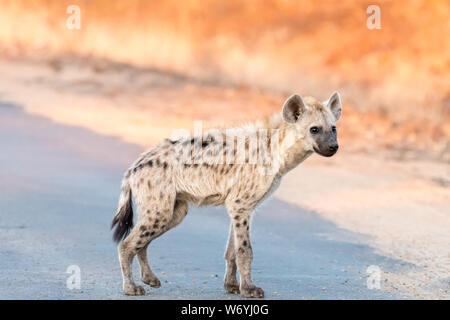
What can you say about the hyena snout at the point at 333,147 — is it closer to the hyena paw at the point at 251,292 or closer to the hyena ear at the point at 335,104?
the hyena ear at the point at 335,104

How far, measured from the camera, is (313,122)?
6.33m

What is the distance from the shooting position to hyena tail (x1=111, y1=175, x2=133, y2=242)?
6.59 m

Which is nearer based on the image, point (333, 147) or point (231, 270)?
point (333, 147)

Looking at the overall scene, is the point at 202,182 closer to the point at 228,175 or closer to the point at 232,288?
the point at 228,175

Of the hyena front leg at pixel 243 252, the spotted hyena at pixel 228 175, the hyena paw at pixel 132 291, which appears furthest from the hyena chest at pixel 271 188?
the hyena paw at pixel 132 291

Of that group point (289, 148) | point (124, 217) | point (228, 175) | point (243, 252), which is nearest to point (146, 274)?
point (124, 217)

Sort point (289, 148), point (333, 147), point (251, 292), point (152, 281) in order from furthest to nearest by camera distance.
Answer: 1. point (152, 281)
2. point (289, 148)
3. point (251, 292)
4. point (333, 147)

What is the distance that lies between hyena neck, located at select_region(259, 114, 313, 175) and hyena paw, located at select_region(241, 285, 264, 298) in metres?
0.97

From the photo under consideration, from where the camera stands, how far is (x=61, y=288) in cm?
646

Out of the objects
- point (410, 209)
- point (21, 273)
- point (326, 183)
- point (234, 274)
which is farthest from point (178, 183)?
point (326, 183)

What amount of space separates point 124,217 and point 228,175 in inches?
37.1

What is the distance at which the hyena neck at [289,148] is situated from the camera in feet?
21.1

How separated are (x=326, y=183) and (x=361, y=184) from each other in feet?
1.68

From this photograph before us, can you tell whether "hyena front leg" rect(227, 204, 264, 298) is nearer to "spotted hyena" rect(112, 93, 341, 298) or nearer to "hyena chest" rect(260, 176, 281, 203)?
"spotted hyena" rect(112, 93, 341, 298)
